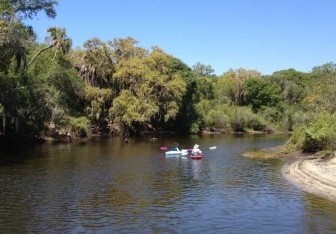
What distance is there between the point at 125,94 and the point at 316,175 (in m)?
49.6

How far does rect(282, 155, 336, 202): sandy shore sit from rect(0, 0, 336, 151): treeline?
484 cm

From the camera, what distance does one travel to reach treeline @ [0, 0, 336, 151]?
42.4 metres

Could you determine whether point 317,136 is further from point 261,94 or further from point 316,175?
point 261,94

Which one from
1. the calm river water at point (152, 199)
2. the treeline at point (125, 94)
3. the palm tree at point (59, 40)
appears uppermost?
the palm tree at point (59, 40)

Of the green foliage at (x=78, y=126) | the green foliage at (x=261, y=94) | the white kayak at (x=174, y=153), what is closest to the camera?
the white kayak at (x=174, y=153)

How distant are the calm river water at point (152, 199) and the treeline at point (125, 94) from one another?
9731mm

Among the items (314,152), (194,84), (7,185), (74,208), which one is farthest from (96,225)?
(194,84)

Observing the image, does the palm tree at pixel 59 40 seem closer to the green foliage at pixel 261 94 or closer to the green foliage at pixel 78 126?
the green foliage at pixel 78 126

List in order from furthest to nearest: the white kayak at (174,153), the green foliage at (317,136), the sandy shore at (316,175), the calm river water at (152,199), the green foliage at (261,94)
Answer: the green foliage at (261,94) < the white kayak at (174,153) < the green foliage at (317,136) < the sandy shore at (316,175) < the calm river water at (152,199)

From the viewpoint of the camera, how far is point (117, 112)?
7450cm

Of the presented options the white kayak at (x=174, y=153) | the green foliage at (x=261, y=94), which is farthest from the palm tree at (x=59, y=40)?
the green foliage at (x=261, y=94)

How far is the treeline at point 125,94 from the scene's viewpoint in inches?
1671

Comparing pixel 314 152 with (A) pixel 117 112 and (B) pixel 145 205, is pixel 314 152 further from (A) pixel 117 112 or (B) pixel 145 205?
(A) pixel 117 112

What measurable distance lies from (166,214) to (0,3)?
25889mm
